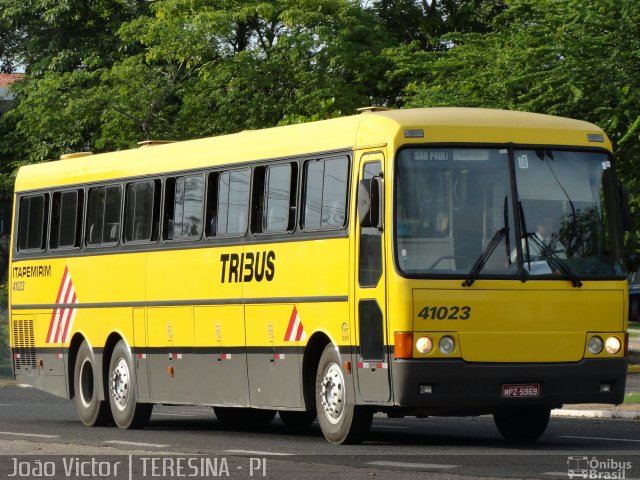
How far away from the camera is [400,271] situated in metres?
15.7

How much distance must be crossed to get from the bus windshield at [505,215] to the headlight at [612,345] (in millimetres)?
607

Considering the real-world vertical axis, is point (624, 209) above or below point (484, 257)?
above

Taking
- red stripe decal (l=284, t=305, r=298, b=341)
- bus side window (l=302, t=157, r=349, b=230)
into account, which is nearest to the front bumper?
bus side window (l=302, t=157, r=349, b=230)

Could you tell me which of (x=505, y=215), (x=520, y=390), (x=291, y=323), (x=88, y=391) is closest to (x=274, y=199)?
(x=291, y=323)

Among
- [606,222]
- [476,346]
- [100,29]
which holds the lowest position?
[476,346]

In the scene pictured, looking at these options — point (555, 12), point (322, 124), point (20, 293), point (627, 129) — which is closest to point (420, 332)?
point (322, 124)

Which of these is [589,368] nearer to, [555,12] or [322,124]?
[322,124]

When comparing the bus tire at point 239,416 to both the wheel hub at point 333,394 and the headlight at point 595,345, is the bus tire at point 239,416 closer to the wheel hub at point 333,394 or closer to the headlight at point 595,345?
the wheel hub at point 333,394

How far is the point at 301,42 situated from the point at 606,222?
1313 inches

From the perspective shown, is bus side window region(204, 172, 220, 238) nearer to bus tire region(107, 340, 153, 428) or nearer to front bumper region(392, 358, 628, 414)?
bus tire region(107, 340, 153, 428)

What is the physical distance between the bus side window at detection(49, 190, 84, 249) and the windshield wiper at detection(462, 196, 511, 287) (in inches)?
322

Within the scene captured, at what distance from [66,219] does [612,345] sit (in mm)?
9243

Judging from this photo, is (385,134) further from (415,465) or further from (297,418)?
(297,418)

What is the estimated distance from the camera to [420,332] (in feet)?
51.3
